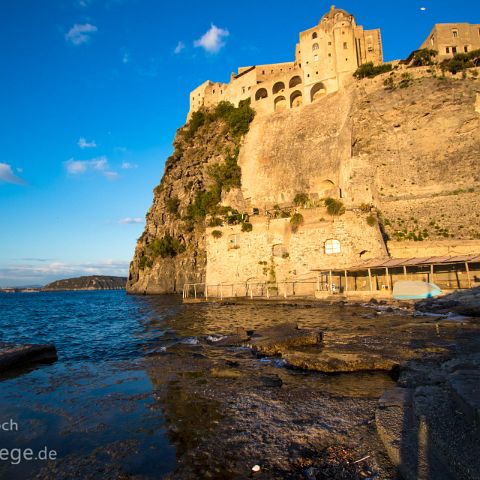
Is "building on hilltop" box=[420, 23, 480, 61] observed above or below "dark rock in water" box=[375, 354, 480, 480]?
above

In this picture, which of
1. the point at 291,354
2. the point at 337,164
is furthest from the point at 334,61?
the point at 291,354

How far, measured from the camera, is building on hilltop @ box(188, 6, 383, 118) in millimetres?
44812

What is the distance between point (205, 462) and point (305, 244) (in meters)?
26.5

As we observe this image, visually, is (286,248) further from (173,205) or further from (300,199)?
(173,205)

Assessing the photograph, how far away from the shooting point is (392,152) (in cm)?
3569

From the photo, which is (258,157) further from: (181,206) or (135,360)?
(135,360)

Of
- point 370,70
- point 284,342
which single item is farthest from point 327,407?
point 370,70

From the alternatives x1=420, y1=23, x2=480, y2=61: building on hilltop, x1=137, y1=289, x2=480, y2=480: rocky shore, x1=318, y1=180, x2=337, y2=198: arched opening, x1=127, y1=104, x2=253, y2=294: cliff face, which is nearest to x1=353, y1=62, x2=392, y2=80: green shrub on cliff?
x1=420, y1=23, x2=480, y2=61: building on hilltop

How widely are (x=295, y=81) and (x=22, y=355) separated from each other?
173ft

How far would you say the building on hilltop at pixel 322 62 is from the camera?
44812mm

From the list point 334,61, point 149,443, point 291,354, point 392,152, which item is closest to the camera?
point 149,443

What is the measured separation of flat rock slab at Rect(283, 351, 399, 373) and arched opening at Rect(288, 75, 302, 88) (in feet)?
167

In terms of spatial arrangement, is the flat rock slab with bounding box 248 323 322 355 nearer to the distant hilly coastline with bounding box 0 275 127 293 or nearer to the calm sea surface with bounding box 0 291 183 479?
the calm sea surface with bounding box 0 291 183 479

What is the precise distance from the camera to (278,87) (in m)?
52.6
